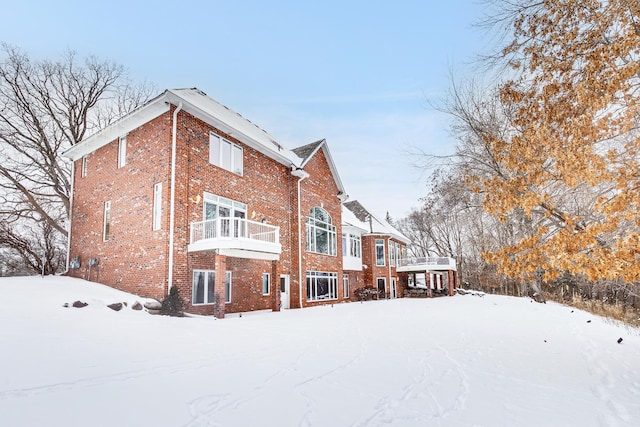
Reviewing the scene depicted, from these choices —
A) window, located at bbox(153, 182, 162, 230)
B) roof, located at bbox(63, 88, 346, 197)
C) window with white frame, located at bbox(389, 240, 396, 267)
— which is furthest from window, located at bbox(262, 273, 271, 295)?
window with white frame, located at bbox(389, 240, 396, 267)

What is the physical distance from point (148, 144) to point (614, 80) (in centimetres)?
1292

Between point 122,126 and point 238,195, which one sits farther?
point 238,195

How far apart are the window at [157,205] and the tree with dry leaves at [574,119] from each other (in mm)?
10292

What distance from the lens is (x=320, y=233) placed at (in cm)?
2062

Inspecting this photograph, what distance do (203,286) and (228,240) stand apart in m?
2.27

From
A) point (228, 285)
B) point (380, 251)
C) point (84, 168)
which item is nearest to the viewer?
point (228, 285)

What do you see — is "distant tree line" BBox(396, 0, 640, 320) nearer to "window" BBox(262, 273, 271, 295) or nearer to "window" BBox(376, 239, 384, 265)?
"window" BBox(262, 273, 271, 295)

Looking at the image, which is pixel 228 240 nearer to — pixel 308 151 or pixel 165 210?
pixel 165 210

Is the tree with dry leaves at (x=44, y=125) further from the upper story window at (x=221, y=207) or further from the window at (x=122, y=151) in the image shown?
the upper story window at (x=221, y=207)

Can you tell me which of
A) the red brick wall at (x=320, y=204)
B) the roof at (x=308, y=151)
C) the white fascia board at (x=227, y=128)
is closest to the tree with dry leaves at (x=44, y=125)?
the white fascia board at (x=227, y=128)

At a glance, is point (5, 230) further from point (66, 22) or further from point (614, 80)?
point (614, 80)

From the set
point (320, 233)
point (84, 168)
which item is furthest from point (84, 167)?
point (320, 233)

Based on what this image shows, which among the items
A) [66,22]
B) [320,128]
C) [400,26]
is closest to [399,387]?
[400,26]

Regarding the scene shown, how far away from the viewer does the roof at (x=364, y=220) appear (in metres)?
26.9
